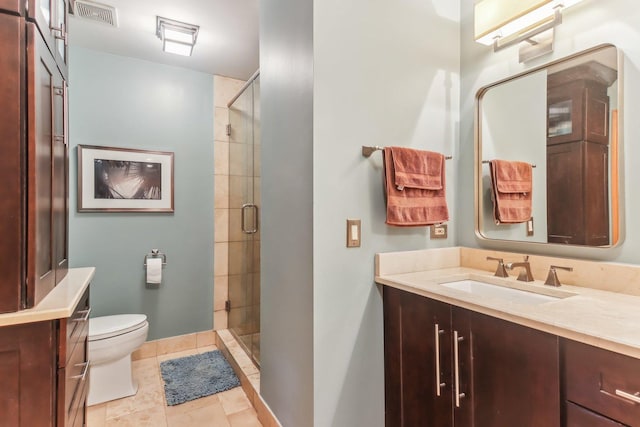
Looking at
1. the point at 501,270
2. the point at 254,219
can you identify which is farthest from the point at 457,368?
the point at 254,219

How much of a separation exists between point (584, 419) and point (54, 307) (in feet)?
5.13

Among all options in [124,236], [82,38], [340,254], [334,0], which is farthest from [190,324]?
[334,0]

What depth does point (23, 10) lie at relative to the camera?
977mm

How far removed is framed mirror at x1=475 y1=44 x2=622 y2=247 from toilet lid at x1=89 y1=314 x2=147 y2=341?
7.58 feet

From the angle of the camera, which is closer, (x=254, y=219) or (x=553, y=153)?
(x=553, y=153)

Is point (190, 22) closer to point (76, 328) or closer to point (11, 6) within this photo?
point (11, 6)

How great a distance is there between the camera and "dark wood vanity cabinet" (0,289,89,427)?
0.97 m

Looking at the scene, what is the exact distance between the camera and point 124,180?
2.65m

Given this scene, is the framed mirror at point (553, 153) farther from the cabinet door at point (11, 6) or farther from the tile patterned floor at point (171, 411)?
the cabinet door at point (11, 6)

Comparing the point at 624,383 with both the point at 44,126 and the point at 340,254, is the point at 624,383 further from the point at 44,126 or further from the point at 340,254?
the point at 44,126

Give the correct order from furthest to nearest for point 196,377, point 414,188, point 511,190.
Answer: point 196,377 < point 511,190 < point 414,188

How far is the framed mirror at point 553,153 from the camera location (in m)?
1.33

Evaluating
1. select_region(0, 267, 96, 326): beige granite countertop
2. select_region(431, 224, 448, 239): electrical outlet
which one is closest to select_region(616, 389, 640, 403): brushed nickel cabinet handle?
select_region(431, 224, 448, 239): electrical outlet

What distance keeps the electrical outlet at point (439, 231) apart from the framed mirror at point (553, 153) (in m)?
0.18
